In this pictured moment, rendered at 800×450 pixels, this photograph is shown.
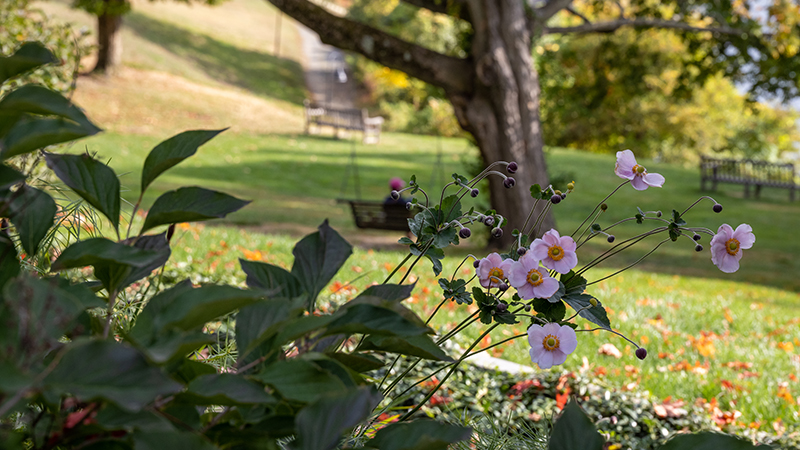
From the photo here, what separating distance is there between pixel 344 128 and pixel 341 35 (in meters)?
12.7

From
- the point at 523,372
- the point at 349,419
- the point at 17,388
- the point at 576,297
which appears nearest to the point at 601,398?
A: the point at 523,372

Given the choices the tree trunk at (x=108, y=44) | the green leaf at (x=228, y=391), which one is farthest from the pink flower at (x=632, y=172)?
the tree trunk at (x=108, y=44)

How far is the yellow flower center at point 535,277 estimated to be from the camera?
2.73 feet

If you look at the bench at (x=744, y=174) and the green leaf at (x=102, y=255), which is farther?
the bench at (x=744, y=174)

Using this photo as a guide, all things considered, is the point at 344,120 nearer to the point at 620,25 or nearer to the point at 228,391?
the point at 620,25

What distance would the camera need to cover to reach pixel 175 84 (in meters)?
20.6

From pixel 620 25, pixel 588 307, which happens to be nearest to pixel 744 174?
pixel 620 25

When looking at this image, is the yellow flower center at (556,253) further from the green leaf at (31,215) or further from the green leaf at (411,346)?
the green leaf at (31,215)

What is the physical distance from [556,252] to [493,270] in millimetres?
114

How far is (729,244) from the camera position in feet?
3.08

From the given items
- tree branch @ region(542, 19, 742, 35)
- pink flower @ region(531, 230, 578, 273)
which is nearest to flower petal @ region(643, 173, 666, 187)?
pink flower @ region(531, 230, 578, 273)

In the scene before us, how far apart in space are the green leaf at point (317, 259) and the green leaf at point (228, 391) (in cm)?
24

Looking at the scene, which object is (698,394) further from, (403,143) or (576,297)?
(403,143)

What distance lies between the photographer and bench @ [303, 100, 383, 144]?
18953 mm
